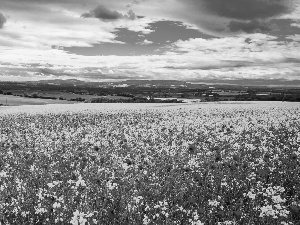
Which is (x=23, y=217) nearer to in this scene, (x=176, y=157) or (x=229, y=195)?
(x=229, y=195)

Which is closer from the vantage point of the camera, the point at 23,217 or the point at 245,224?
the point at 245,224

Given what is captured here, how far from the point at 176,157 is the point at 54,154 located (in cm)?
337

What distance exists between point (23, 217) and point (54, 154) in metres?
4.27

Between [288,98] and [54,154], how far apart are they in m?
45.3

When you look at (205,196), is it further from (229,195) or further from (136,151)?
(136,151)

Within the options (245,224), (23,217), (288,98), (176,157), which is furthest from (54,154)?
(288,98)

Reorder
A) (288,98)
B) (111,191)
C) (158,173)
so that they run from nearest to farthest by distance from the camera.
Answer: (111,191) < (158,173) < (288,98)

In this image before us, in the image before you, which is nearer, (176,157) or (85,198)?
(85,198)

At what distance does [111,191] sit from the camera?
635 cm

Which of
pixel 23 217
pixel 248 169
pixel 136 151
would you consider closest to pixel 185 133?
pixel 136 151

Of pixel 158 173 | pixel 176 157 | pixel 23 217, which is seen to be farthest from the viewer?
pixel 176 157

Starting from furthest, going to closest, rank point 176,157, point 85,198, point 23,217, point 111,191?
point 176,157 < point 111,191 < point 85,198 < point 23,217

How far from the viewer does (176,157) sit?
29.3ft

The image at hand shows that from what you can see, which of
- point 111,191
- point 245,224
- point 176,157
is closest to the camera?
point 245,224
